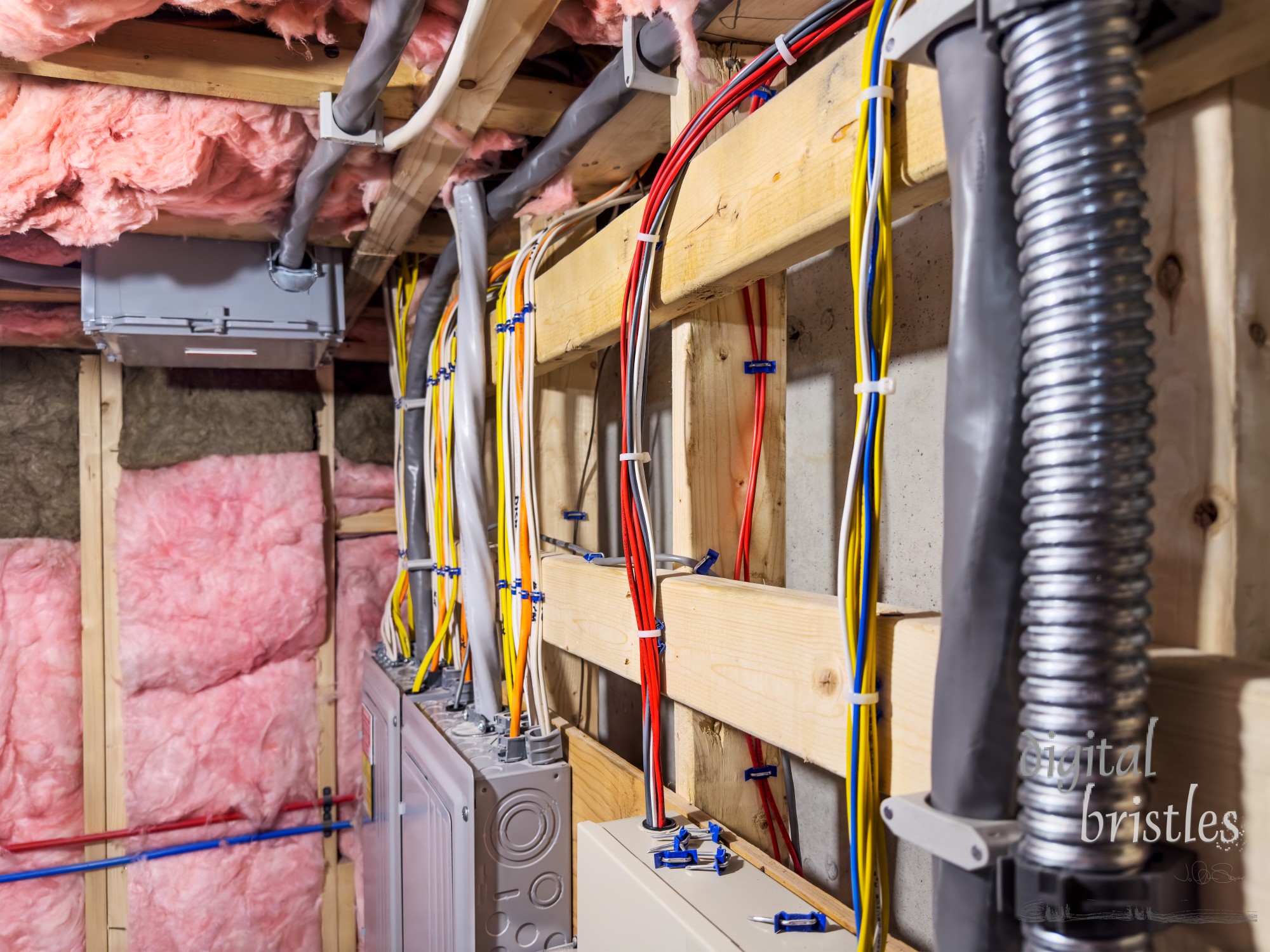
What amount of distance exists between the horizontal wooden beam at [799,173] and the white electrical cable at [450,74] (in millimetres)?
251

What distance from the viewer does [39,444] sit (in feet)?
8.00

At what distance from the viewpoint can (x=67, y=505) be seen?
246 centimetres

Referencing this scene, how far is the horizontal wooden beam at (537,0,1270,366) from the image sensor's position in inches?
17.6

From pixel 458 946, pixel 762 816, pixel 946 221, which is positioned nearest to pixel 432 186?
pixel 946 221

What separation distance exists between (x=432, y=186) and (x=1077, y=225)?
1193 millimetres

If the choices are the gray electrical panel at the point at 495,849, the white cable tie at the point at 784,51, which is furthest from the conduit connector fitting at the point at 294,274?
the white cable tie at the point at 784,51

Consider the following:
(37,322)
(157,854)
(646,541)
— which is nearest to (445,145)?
(646,541)

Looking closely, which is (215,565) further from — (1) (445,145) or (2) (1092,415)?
(2) (1092,415)

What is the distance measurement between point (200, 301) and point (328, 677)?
1365 mm

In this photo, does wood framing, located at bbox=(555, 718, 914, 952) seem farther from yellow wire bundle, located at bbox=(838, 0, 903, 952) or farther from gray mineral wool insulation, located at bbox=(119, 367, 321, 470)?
gray mineral wool insulation, located at bbox=(119, 367, 321, 470)

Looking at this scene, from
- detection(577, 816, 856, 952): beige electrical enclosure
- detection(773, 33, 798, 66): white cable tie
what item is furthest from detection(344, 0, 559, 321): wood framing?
detection(577, 816, 856, 952): beige electrical enclosure

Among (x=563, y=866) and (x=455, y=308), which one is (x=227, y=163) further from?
(x=563, y=866)

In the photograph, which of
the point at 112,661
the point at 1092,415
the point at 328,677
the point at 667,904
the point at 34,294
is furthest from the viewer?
the point at 328,677

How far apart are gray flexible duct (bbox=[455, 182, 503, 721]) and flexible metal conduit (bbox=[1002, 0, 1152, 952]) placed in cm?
109
